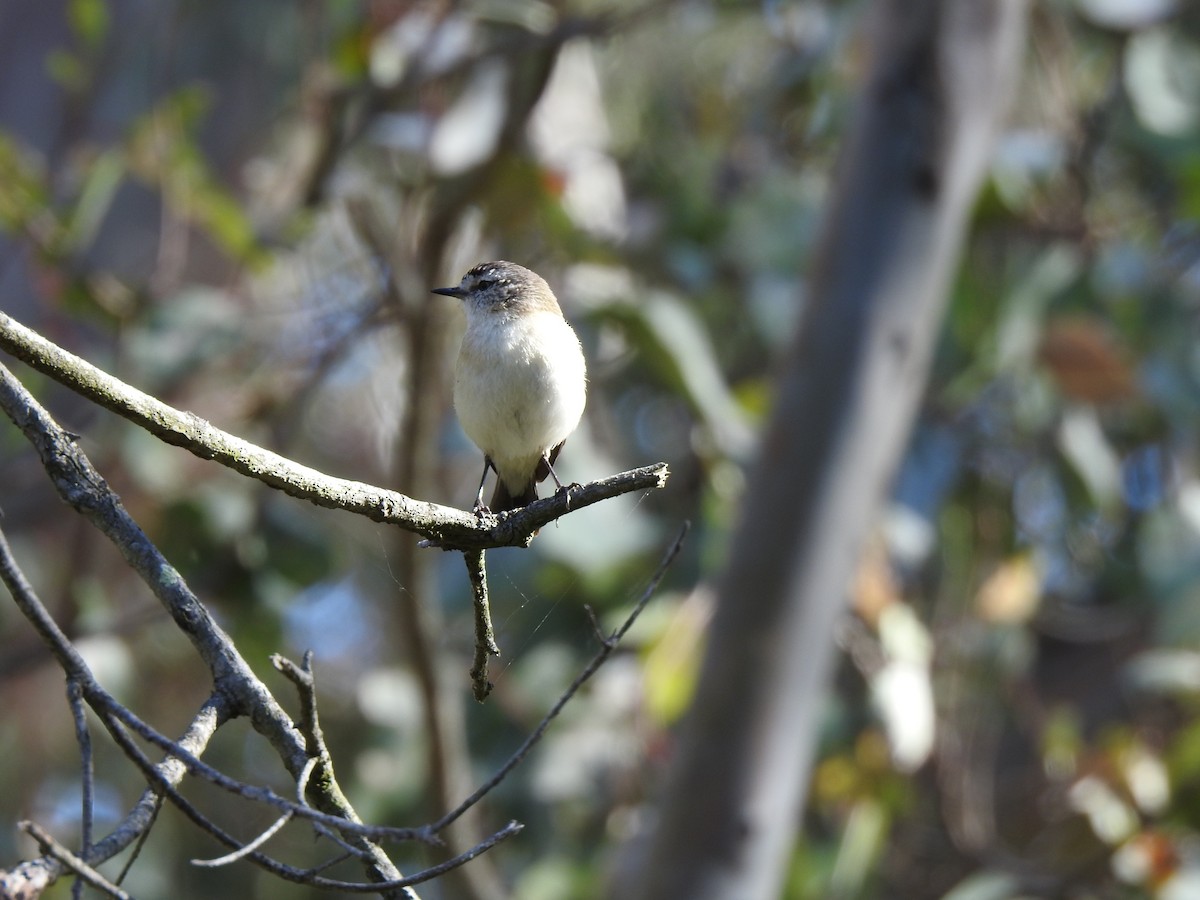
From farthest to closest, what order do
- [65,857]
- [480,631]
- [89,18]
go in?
[89,18], [480,631], [65,857]

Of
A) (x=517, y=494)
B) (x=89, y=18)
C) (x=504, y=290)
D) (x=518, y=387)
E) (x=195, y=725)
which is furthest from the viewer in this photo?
(x=89, y=18)

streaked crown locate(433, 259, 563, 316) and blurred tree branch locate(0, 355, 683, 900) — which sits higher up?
streaked crown locate(433, 259, 563, 316)

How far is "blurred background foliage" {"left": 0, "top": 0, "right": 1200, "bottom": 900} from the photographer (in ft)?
15.7

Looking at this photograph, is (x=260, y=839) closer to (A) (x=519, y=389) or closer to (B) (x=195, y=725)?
(B) (x=195, y=725)

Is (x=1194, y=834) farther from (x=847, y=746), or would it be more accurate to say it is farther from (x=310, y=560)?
(x=310, y=560)

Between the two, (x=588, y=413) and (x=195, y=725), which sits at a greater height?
(x=588, y=413)

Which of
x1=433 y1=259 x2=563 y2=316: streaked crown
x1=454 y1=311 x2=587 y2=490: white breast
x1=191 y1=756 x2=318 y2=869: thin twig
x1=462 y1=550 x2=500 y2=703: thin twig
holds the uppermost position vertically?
x1=433 y1=259 x2=563 y2=316: streaked crown

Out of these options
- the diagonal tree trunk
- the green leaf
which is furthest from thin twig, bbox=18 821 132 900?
the green leaf

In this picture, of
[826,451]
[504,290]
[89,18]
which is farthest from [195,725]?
[89,18]

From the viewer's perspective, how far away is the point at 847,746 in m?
5.55

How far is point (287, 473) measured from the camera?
1.58 metres

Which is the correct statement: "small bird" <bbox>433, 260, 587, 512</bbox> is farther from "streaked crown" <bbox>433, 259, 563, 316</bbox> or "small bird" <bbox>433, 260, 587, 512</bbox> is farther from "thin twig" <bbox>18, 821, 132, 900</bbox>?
"thin twig" <bbox>18, 821, 132, 900</bbox>

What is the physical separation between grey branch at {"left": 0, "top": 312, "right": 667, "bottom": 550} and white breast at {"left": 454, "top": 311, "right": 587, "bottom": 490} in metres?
0.98

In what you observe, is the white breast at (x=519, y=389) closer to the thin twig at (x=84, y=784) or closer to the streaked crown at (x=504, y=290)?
the streaked crown at (x=504, y=290)
